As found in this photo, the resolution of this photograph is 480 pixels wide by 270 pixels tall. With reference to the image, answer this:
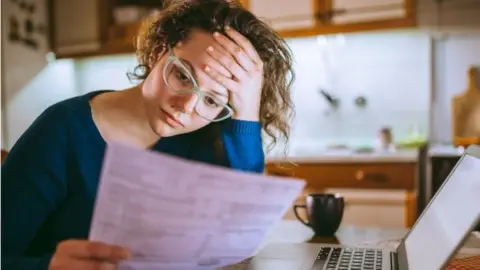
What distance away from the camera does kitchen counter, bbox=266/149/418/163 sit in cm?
241

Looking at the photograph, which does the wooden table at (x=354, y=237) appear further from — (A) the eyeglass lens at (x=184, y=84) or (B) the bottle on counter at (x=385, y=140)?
(B) the bottle on counter at (x=385, y=140)

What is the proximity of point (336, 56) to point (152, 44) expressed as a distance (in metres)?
2.05

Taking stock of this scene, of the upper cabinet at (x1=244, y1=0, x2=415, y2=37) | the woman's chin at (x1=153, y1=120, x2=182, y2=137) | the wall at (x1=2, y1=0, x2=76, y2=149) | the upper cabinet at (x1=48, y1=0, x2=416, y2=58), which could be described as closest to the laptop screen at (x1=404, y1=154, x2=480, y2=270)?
the woman's chin at (x1=153, y1=120, x2=182, y2=137)

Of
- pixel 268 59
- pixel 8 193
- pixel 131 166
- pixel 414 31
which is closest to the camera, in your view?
pixel 131 166

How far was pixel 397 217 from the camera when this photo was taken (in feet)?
7.95

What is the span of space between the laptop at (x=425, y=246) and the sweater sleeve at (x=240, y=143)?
0.16 metres

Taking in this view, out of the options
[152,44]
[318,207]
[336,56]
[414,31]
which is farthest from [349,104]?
[152,44]

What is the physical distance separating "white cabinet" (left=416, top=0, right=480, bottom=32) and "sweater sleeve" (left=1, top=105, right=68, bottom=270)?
208 centimetres

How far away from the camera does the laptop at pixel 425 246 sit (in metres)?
0.69

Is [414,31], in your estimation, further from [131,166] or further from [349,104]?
[131,166]

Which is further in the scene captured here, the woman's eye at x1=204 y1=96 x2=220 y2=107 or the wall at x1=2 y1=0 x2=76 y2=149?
the wall at x1=2 y1=0 x2=76 y2=149

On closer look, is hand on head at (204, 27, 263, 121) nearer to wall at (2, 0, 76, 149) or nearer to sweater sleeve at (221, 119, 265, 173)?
sweater sleeve at (221, 119, 265, 173)

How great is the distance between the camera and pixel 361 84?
9.57 feet

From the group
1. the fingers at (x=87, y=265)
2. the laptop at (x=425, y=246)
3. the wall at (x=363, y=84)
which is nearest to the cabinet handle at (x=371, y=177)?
the wall at (x=363, y=84)
